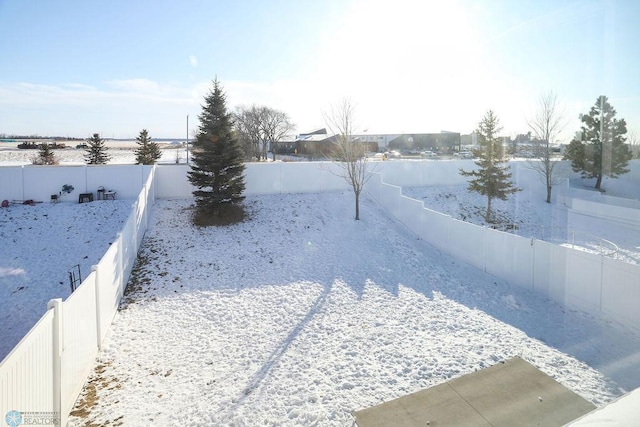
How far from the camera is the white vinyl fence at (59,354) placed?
362 cm

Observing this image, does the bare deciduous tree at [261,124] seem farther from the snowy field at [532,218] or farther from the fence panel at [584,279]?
the fence panel at [584,279]

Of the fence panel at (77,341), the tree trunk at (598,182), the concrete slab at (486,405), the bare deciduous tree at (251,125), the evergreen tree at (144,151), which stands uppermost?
the bare deciduous tree at (251,125)

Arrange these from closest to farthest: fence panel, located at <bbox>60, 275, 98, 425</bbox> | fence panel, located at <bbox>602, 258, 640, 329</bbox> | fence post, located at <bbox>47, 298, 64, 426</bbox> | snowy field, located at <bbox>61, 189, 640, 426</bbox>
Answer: fence post, located at <bbox>47, 298, 64, 426</bbox> < fence panel, located at <bbox>60, 275, 98, 425</bbox> < snowy field, located at <bbox>61, 189, 640, 426</bbox> < fence panel, located at <bbox>602, 258, 640, 329</bbox>

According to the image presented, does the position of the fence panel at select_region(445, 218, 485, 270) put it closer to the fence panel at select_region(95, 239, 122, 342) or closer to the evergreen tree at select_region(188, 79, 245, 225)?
the evergreen tree at select_region(188, 79, 245, 225)

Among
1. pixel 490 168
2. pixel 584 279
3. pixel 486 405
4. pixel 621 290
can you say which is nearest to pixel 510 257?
pixel 584 279

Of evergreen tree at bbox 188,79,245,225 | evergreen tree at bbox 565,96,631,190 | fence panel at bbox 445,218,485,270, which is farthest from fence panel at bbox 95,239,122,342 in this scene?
evergreen tree at bbox 565,96,631,190

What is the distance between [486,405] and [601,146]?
31.5 m

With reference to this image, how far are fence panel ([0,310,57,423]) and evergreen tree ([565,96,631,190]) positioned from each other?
3453 centimetres

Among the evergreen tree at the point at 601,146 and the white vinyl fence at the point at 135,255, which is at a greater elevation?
the evergreen tree at the point at 601,146

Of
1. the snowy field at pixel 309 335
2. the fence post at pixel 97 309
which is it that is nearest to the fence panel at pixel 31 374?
the snowy field at pixel 309 335

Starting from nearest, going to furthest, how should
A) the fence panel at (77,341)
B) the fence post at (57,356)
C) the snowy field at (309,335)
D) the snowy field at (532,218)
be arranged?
the fence post at (57,356), the fence panel at (77,341), the snowy field at (309,335), the snowy field at (532,218)

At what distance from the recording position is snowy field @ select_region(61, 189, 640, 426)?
5680 mm

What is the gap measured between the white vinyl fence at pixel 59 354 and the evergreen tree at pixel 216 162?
7294 mm

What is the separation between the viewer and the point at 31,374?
3959 mm
